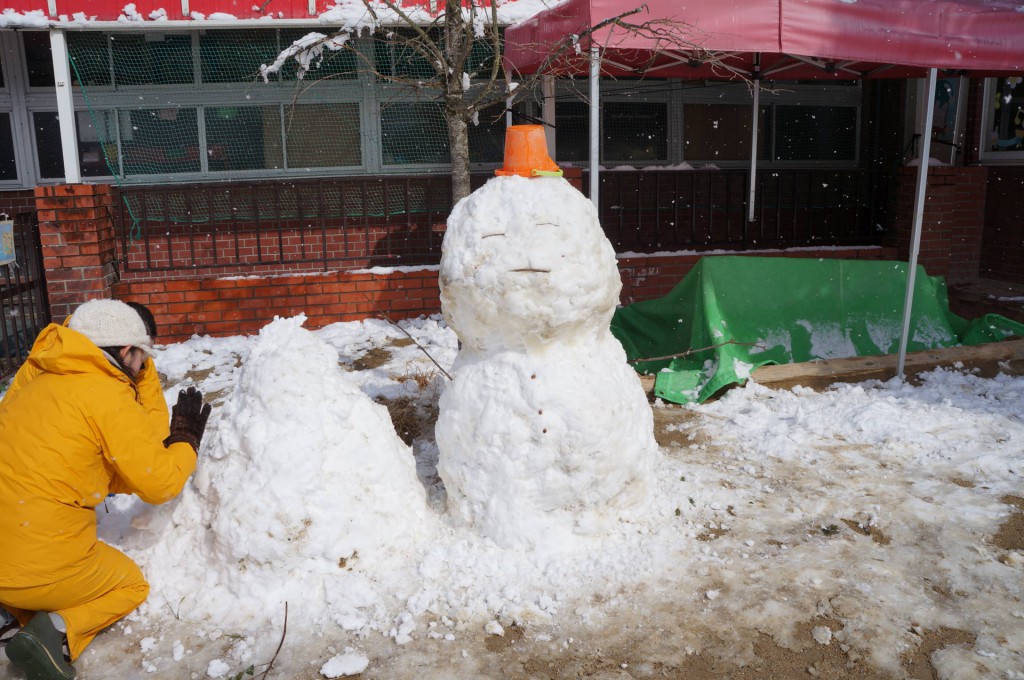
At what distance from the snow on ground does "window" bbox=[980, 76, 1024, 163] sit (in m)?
6.59

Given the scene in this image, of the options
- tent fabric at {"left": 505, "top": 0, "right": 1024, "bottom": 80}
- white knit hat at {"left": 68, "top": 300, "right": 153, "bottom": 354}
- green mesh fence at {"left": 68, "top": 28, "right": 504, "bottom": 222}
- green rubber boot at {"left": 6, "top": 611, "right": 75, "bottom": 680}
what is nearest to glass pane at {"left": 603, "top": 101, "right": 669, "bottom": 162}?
green mesh fence at {"left": 68, "top": 28, "right": 504, "bottom": 222}

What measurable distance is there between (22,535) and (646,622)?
223 centimetres

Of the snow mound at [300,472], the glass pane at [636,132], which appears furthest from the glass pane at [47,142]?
the snow mound at [300,472]

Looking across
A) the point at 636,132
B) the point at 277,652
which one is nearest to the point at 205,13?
the point at 636,132

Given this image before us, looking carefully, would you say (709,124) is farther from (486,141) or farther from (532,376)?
(532,376)

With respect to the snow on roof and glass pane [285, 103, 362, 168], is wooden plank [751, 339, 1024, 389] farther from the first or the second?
glass pane [285, 103, 362, 168]

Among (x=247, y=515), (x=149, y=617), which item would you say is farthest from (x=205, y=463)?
(x=149, y=617)

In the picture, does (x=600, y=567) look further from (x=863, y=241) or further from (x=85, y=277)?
(x=863, y=241)

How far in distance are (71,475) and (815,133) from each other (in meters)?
9.57

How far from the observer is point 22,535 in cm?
267

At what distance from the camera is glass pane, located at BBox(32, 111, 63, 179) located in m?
9.21

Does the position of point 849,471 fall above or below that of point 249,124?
below

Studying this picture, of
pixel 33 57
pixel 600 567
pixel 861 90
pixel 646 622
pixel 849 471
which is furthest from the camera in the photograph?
pixel 861 90

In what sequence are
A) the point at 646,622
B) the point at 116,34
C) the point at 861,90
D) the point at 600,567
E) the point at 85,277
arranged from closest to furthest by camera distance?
the point at 646,622
the point at 600,567
the point at 85,277
the point at 116,34
the point at 861,90
